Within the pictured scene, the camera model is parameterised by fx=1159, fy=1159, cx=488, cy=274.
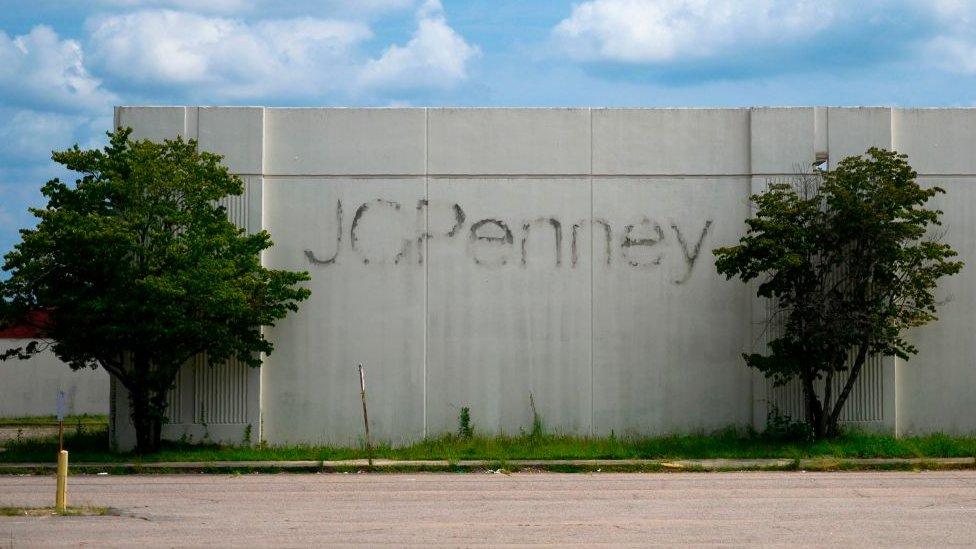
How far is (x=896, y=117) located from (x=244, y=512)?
16149 millimetres

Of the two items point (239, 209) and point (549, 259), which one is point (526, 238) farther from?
point (239, 209)

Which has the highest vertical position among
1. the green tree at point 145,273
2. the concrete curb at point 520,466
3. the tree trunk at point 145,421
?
the green tree at point 145,273

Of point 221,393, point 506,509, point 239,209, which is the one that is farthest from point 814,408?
point 239,209

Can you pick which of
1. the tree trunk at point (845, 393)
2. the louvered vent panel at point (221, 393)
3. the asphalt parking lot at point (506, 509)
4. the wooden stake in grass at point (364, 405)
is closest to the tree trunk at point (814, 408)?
the tree trunk at point (845, 393)

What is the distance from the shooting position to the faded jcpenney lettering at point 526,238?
2389cm

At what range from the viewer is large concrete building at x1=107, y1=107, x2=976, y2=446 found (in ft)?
77.9

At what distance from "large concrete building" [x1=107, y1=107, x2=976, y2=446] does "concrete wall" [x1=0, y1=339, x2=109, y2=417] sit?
15994 mm

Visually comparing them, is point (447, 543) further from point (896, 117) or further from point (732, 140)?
point (896, 117)

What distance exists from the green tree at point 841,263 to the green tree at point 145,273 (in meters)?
9.05

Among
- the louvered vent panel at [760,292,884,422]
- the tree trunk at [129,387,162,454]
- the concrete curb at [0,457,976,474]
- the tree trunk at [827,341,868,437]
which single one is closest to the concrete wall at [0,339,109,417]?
the tree trunk at [129,387,162,454]

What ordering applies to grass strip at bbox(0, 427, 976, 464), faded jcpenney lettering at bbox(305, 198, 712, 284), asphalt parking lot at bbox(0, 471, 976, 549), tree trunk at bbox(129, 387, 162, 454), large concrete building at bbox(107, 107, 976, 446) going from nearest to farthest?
asphalt parking lot at bbox(0, 471, 976, 549), grass strip at bbox(0, 427, 976, 464), tree trunk at bbox(129, 387, 162, 454), large concrete building at bbox(107, 107, 976, 446), faded jcpenney lettering at bbox(305, 198, 712, 284)

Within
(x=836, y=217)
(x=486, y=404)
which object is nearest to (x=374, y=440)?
(x=486, y=404)

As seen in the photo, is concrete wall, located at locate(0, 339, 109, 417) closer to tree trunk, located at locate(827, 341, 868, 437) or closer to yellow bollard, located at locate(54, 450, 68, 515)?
yellow bollard, located at locate(54, 450, 68, 515)

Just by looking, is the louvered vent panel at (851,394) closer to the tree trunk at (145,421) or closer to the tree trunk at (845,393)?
the tree trunk at (845,393)
